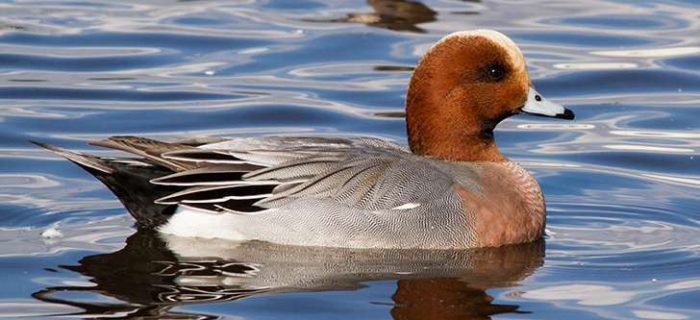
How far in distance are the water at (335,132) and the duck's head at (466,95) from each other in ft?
1.88

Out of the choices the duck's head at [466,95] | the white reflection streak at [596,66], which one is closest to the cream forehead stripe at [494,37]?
the duck's head at [466,95]

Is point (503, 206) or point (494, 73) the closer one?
point (503, 206)

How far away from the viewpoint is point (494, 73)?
771 cm

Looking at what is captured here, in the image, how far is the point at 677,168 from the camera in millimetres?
9289

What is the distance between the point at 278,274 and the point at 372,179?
2.10ft

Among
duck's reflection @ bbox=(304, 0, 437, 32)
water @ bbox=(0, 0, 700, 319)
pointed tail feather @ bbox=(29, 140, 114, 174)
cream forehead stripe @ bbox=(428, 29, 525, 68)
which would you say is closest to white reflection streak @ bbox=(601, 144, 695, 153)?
water @ bbox=(0, 0, 700, 319)

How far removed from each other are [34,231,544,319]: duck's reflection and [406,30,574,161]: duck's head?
56 centimetres

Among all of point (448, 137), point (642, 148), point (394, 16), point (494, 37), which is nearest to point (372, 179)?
point (448, 137)

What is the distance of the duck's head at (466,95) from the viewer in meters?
7.62

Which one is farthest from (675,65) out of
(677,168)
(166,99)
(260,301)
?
(260,301)

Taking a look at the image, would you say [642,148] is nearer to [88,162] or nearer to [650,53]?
[650,53]

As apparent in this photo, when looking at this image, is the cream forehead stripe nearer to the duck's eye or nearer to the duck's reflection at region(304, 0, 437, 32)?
the duck's eye

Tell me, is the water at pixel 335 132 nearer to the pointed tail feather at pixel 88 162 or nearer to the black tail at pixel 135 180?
the black tail at pixel 135 180

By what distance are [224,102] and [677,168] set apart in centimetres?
307
